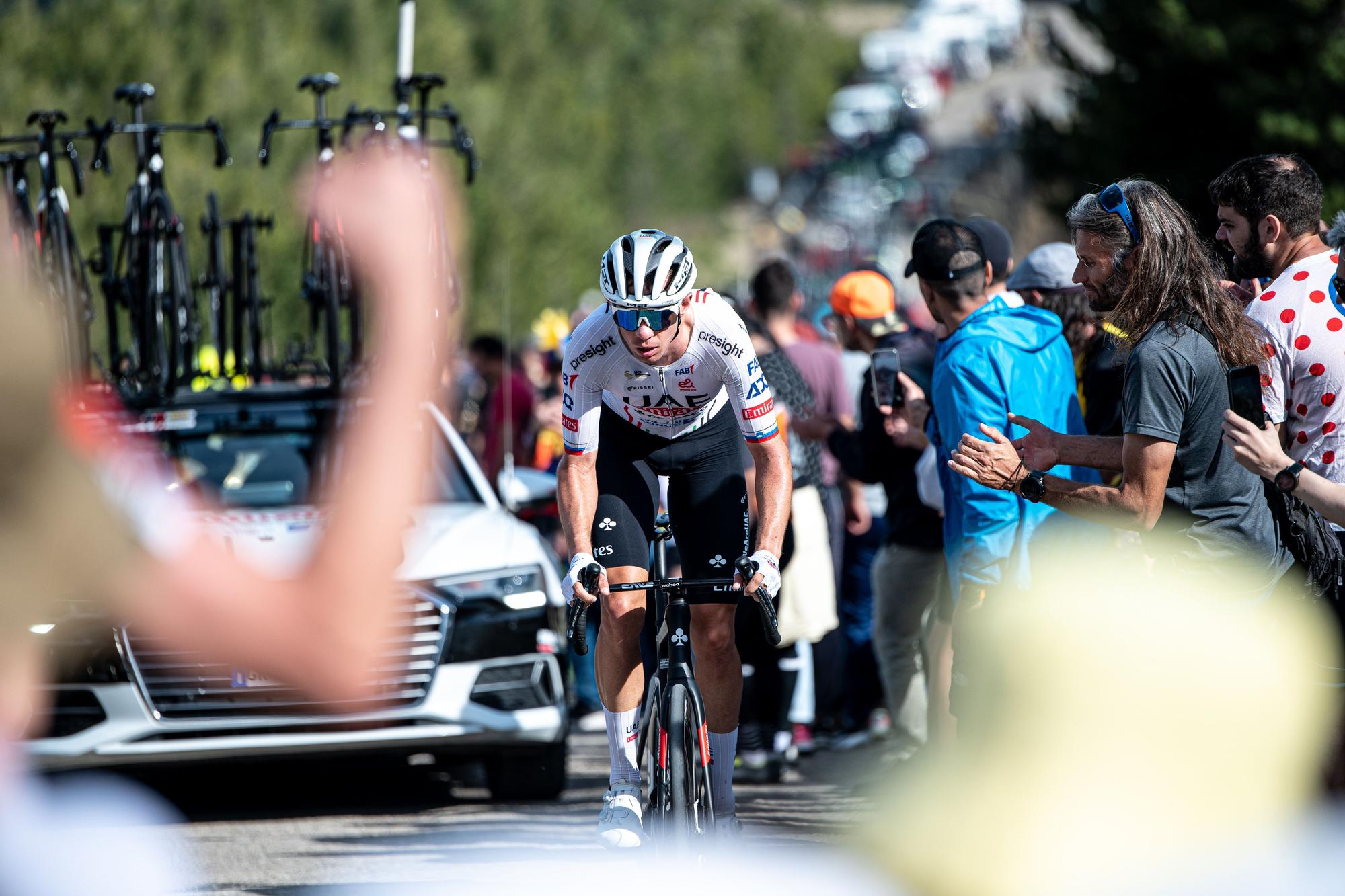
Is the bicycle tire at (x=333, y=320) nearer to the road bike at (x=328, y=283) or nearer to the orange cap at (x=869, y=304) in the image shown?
the road bike at (x=328, y=283)

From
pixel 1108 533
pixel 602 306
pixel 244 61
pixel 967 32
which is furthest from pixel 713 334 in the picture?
pixel 967 32

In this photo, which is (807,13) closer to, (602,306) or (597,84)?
(597,84)

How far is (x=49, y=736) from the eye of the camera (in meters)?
7.02

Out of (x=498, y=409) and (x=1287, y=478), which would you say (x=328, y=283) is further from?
(x=1287, y=478)

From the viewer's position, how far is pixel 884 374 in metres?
6.36

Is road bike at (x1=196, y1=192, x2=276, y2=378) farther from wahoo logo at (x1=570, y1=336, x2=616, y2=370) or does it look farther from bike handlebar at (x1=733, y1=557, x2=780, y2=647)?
bike handlebar at (x1=733, y1=557, x2=780, y2=647)

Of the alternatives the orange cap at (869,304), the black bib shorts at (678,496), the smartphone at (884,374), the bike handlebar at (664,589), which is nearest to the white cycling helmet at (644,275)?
the black bib shorts at (678,496)

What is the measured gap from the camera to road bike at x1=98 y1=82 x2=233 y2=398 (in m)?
9.95

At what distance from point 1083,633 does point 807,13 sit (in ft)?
348

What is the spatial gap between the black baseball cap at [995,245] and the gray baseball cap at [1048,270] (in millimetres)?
73

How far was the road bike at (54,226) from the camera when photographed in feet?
31.6

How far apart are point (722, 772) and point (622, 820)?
1.56 feet

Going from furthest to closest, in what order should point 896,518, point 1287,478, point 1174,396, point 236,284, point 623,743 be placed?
point 236,284, point 896,518, point 623,743, point 1174,396, point 1287,478

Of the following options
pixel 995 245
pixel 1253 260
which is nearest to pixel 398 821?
pixel 995 245
